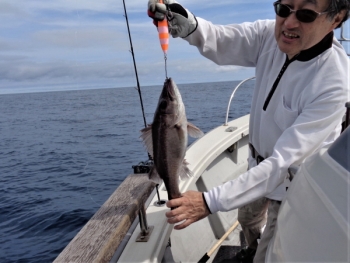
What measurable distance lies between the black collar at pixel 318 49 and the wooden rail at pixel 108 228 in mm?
1491

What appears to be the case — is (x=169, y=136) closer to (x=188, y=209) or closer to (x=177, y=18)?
(x=188, y=209)

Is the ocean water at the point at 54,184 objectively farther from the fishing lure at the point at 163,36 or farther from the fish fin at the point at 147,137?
the fishing lure at the point at 163,36

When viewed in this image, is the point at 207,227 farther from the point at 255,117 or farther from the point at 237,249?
the point at 255,117

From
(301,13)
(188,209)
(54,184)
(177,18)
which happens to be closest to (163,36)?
(177,18)

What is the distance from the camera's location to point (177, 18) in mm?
2408

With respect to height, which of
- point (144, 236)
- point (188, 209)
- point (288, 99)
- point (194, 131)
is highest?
point (288, 99)

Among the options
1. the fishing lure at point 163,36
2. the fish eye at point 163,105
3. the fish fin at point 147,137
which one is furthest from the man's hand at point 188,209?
the fishing lure at point 163,36

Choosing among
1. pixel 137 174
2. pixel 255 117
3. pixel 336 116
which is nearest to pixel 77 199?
pixel 137 174

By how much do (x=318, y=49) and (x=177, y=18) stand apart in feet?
3.49

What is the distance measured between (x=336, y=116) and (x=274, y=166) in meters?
0.51

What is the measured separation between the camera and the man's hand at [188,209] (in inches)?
78.1

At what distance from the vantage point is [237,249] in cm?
371

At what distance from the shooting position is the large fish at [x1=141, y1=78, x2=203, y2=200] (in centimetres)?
208

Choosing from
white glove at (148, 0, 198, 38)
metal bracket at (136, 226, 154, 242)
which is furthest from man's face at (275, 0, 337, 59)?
metal bracket at (136, 226, 154, 242)
